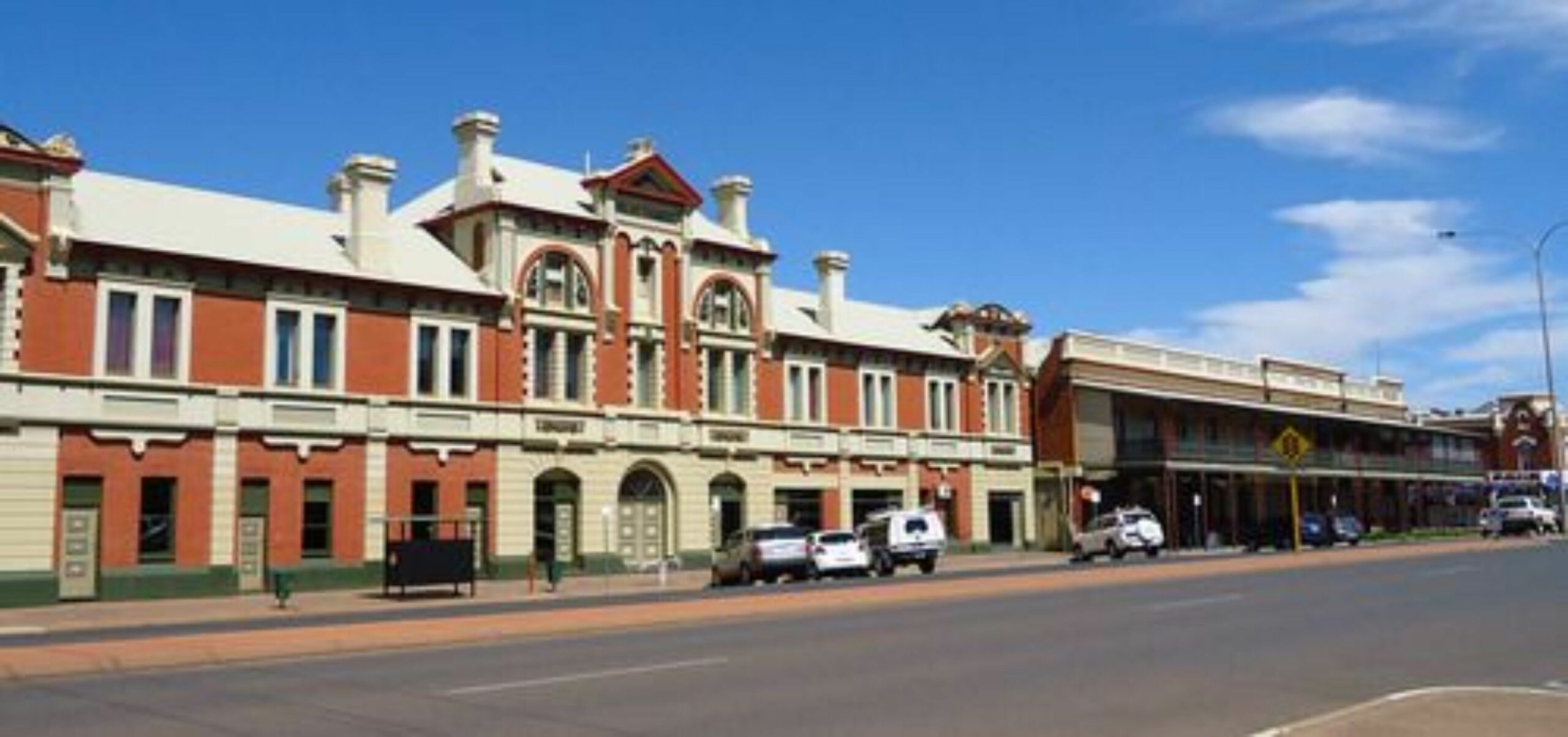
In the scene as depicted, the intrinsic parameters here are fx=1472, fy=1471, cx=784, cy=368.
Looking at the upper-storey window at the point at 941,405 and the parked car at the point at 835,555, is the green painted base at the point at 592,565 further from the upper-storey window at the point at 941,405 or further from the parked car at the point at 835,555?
A: the upper-storey window at the point at 941,405

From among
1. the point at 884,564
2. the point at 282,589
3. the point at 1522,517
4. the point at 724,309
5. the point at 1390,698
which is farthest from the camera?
the point at 1522,517

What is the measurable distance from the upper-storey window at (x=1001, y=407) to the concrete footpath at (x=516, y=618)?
20.9 m

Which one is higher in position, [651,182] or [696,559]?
[651,182]

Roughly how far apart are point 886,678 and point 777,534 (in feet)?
83.7

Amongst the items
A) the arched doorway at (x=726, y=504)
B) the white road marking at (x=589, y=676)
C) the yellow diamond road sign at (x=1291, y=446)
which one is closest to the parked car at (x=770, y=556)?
the arched doorway at (x=726, y=504)

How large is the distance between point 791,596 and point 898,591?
7.43 feet

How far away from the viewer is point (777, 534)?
130 ft

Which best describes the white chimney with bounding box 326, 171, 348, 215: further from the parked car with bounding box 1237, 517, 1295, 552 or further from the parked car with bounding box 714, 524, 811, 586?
the parked car with bounding box 1237, 517, 1295, 552

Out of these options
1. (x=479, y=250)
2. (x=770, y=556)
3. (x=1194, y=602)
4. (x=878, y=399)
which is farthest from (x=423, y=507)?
(x=1194, y=602)

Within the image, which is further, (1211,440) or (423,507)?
(1211,440)

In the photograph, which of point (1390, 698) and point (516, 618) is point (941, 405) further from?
point (1390, 698)

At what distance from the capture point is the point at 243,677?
15664 mm

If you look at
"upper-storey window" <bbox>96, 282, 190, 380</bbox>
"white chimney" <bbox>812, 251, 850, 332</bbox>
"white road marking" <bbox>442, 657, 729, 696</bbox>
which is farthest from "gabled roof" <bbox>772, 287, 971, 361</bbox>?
"white road marking" <bbox>442, 657, 729, 696</bbox>

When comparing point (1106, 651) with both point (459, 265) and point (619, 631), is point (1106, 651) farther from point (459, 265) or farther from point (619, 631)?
point (459, 265)
